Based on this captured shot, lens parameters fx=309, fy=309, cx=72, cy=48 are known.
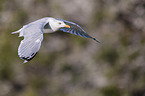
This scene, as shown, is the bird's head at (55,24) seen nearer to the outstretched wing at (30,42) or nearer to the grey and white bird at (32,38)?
the grey and white bird at (32,38)

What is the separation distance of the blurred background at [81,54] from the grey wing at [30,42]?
572 centimetres

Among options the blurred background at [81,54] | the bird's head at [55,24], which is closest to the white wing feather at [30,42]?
the bird's head at [55,24]

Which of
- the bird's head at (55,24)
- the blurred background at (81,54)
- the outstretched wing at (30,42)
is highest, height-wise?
the blurred background at (81,54)

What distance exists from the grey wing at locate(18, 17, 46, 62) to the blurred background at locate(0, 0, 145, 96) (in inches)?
225

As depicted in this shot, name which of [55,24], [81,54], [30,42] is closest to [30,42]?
[30,42]

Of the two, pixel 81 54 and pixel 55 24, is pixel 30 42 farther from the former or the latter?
pixel 81 54

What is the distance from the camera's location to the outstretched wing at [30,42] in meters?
2.45

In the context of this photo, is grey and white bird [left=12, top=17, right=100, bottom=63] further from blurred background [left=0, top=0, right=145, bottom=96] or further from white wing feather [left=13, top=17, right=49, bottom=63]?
blurred background [left=0, top=0, right=145, bottom=96]

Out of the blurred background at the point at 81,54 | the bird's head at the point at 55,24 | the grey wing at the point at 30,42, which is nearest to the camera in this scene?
the grey wing at the point at 30,42

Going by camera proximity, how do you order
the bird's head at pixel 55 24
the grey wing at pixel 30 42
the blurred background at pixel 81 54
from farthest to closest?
the blurred background at pixel 81 54
the bird's head at pixel 55 24
the grey wing at pixel 30 42

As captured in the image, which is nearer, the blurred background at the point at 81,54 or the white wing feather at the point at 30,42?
the white wing feather at the point at 30,42

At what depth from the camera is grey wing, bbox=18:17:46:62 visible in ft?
8.03

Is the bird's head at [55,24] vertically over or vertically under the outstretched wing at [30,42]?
over

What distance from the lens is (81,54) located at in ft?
28.8
